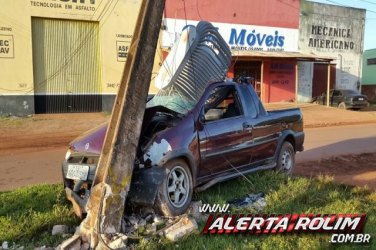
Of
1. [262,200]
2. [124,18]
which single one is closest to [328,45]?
[124,18]

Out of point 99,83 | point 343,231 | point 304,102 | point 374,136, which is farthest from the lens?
point 304,102

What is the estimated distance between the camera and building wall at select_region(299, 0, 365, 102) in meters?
30.6

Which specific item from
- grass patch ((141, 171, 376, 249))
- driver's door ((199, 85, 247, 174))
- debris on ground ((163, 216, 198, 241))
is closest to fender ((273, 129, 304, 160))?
grass patch ((141, 171, 376, 249))

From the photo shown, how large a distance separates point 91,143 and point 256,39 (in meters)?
23.6

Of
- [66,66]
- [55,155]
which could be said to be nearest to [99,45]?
[66,66]

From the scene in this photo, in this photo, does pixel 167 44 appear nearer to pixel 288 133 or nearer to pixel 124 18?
pixel 124 18

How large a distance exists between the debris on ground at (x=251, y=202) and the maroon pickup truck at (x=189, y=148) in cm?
43

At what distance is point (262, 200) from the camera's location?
614cm

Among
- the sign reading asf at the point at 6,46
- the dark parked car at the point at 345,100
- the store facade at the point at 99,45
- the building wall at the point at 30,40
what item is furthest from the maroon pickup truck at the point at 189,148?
the dark parked car at the point at 345,100

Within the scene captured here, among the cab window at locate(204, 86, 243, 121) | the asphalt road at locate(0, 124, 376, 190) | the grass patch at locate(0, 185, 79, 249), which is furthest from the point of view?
the asphalt road at locate(0, 124, 376, 190)

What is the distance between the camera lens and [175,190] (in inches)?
217

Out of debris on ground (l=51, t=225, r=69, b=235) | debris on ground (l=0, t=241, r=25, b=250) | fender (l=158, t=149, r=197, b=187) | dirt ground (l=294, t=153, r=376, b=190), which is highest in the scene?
fender (l=158, t=149, r=197, b=187)

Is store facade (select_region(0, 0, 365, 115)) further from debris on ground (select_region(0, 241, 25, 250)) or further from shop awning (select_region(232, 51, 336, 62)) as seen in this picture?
debris on ground (select_region(0, 241, 25, 250))

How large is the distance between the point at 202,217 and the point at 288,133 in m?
3.39
